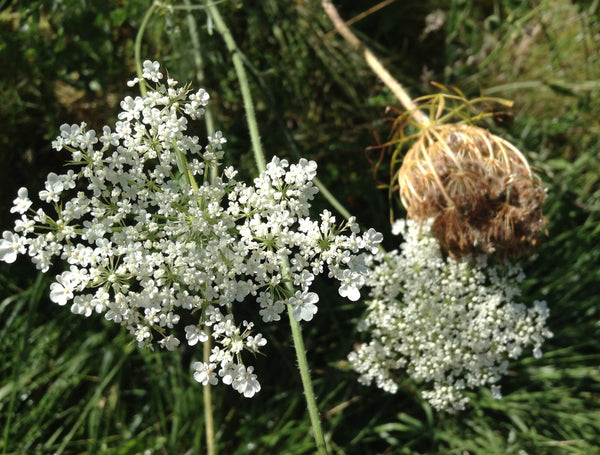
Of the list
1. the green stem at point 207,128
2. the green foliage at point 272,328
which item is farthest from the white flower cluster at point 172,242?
the green foliage at point 272,328

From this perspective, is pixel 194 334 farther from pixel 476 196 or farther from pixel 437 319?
pixel 476 196

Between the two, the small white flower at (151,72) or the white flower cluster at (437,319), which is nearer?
the small white flower at (151,72)

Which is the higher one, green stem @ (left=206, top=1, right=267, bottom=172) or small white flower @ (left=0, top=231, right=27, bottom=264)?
green stem @ (left=206, top=1, right=267, bottom=172)

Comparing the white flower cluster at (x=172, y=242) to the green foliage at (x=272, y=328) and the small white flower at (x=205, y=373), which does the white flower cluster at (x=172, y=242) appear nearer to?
the small white flower at (x=205, y=373)

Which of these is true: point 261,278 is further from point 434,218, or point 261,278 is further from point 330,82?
point 330,82

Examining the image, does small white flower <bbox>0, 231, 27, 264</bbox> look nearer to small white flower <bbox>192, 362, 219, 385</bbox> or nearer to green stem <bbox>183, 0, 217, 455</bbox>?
small white flower <bbox>192, 362, 219, 385</bbox>

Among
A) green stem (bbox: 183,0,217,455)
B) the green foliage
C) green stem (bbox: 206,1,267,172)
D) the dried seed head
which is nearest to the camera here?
green stem (bbox: 206,1,267,172)

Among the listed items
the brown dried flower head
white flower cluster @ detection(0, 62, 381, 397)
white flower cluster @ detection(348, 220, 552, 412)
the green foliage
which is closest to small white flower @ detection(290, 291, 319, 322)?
white flower cluster @ detection(0, 62, 381, 397)
